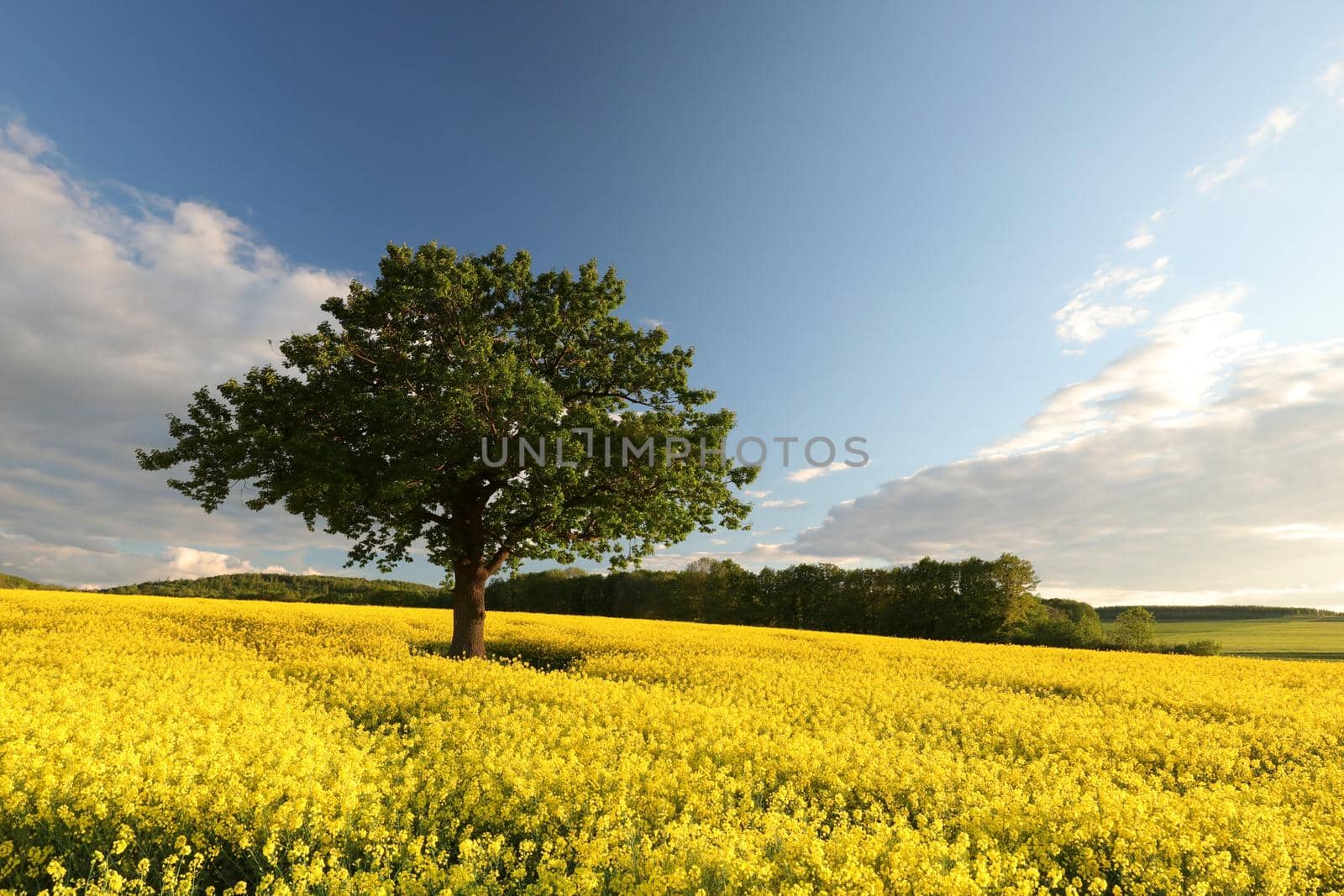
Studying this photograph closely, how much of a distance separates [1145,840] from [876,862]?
278 cm

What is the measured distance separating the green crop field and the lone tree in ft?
233

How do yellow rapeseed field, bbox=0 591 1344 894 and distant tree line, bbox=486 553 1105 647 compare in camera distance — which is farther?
distant tree line, bbox=486 553 1105 647

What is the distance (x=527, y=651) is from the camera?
25188 mm

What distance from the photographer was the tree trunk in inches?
776

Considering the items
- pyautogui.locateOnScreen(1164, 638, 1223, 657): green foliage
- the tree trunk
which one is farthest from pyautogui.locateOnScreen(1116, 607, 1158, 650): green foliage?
the tree trunk

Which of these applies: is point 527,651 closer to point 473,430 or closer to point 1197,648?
point 473,430

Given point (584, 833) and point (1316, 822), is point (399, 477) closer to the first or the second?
point (584, 833)

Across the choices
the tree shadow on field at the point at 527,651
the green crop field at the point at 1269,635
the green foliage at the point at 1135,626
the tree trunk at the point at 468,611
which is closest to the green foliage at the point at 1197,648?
the green foliage at the point at 1135,626

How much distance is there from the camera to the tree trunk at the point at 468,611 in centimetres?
1970

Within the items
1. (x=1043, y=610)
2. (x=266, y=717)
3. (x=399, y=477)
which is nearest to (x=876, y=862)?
(x=266, y=717)

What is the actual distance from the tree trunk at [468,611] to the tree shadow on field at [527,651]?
324 centimetres

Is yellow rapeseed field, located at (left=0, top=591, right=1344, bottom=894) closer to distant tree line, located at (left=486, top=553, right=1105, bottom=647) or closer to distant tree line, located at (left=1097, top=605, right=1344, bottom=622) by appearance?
distant tree line, located at (left=486, top=553, right=1105, bottom=647)

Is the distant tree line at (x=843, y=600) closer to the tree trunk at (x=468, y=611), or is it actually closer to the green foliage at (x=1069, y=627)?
the green foliage at (x=1069, y=627)

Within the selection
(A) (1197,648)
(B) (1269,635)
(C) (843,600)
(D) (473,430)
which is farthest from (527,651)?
(B) (1269,635)
